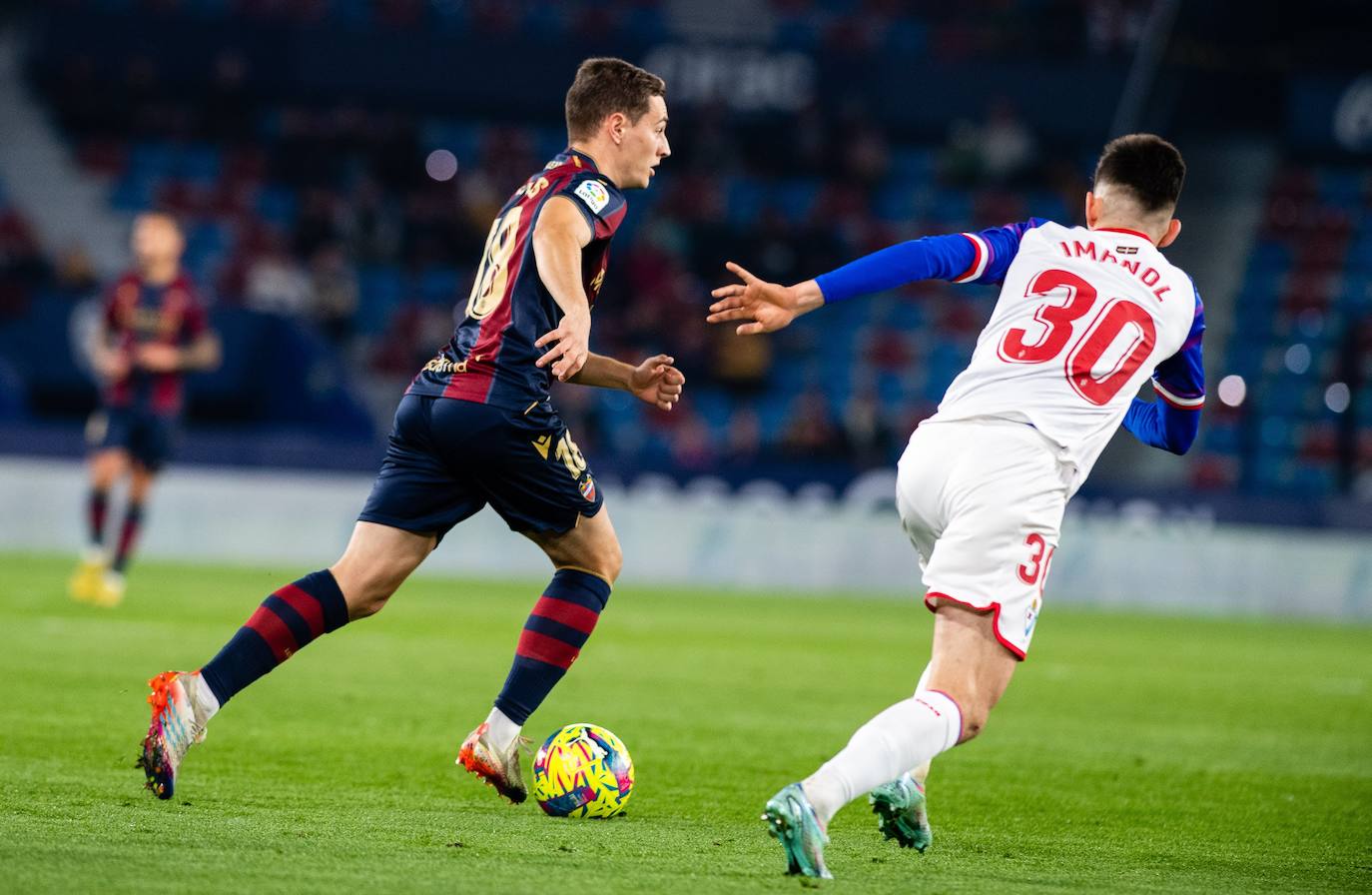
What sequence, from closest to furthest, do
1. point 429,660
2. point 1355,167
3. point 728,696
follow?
1. point 728,696
2. point 429,660
3. point 1355,167

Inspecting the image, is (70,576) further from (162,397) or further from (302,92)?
(302,92)

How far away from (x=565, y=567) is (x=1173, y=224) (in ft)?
7.15

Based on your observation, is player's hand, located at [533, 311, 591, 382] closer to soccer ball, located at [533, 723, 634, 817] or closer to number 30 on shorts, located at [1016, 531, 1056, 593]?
soccer ball, located at [533, 723, 634, 817]

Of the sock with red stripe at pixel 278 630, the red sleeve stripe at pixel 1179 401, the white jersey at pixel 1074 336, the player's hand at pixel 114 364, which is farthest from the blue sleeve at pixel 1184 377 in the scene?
the player's hand at pixel 114 364

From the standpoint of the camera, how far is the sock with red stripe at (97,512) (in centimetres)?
1262

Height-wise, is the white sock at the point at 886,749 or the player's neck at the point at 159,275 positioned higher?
the player's neck at the point at 159,275

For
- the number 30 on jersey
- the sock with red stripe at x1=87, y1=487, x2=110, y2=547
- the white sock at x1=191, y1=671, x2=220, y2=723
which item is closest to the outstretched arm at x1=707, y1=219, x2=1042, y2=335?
the number 30 on jersey

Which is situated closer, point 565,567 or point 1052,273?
point 1052,273

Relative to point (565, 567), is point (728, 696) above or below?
below

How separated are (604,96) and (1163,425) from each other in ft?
6.56

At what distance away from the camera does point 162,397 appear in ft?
40.1

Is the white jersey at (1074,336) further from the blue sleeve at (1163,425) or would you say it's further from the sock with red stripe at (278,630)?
the sock with red stripe at (278,630)

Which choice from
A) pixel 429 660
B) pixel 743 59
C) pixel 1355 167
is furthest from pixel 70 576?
pixel 1355 167

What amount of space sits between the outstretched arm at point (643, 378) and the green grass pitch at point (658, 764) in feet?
4.28
